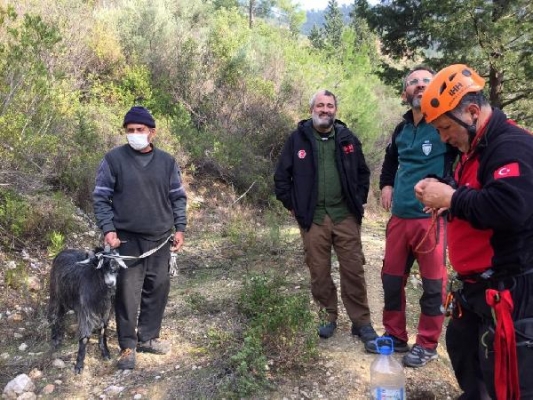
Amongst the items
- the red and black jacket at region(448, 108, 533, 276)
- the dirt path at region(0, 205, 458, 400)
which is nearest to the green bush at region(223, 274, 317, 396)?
the dirt path at region(0, 205, 458, 400)

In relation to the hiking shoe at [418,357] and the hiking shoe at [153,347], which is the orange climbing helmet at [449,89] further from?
the hiking shoe at [153,347]

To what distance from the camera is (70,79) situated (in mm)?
8445

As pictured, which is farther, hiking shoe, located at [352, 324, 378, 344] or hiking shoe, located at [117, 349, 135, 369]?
hiking shoe, located at [352, 324, 378, 344]

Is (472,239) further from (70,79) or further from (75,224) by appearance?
(70,79)

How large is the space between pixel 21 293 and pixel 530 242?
4840mm

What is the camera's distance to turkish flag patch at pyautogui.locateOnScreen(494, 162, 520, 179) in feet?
6.48

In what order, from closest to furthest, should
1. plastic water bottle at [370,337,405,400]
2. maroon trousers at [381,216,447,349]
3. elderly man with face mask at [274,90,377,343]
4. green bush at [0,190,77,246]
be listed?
plastic water bottle at [370,337,405,400]
maroon trousers at [381,216,447,349]
elderly man with face mask at [274,90,377,343]
green bush at [0,190,77,246]

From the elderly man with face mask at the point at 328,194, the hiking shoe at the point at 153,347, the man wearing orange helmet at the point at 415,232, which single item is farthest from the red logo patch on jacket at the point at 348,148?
the hiking shoe at the point at 153,347

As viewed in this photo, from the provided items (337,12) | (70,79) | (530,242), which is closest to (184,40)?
(70,79)

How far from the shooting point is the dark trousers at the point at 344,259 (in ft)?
13.1

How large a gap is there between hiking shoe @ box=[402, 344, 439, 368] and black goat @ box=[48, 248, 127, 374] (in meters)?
2.35

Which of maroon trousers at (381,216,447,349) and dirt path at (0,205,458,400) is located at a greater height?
maroon trousers at (381,216,447,349)

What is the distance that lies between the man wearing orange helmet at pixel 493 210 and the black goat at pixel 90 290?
2.53m

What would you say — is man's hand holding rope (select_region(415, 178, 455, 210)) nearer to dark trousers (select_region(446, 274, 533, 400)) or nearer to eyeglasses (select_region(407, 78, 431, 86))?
dark trousers (select_region(446, 274, 533, 400))
